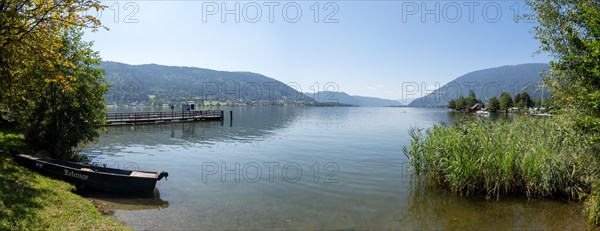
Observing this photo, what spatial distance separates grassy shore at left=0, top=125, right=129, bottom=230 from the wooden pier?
1410 inches

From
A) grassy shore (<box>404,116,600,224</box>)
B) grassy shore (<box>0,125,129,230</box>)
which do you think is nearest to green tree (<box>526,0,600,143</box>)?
grassy shore (<box>404,116,600,224</box>)

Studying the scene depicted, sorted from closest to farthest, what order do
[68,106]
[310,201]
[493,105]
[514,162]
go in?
[514,162] < [310,201] < [68,106] < [493,105]

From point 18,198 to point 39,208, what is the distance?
0.86 meters

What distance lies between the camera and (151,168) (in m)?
22.0

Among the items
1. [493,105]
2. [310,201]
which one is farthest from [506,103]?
[310,201]

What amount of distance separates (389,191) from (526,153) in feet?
20.1

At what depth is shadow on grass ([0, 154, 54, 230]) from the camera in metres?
8.06

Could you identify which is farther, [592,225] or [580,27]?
[580,27]

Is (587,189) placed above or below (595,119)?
below

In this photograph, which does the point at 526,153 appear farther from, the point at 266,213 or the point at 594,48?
the point at 266,213

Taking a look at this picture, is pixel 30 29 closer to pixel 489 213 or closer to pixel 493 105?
pixel 489 213

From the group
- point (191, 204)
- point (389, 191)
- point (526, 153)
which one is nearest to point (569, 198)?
point (526, 153)

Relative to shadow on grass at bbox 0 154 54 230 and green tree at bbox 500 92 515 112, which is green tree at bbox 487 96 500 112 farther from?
shadow on grass at bbox 0 154 54 230

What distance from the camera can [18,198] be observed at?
9531mm
